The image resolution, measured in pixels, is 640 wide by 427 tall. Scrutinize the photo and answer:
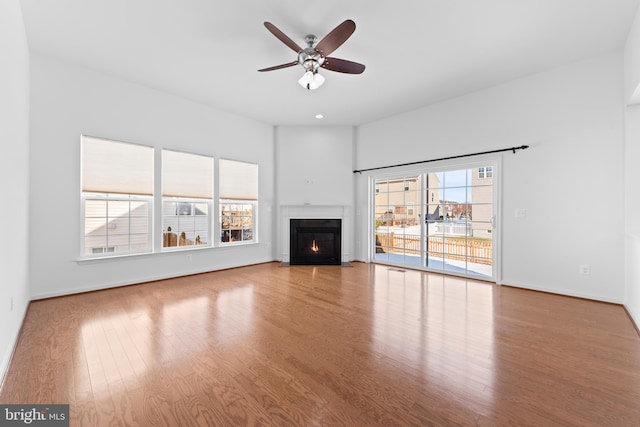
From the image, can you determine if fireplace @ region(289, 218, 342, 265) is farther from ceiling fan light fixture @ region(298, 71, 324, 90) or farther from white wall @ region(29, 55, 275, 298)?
ceiling fan light fixture @ region(298, 71, 324, 90)

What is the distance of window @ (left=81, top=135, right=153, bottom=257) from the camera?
13.1 feet

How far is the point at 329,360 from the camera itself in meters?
2.14

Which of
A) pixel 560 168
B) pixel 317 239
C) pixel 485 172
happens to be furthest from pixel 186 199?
pixel 560 168

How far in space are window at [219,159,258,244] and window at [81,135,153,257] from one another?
136cm

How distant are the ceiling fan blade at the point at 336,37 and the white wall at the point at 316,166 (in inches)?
133

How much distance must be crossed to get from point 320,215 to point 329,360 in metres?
4.40

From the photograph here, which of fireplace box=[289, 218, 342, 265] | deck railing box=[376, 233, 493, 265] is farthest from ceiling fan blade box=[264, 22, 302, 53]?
deck railing box=[376, 233, 493, 265]

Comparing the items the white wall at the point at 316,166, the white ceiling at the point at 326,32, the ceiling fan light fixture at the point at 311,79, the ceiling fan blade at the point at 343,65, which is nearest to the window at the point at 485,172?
the white ceiling at the point at 326,32

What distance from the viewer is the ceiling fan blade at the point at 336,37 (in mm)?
2545

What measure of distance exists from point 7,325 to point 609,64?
22.9ft

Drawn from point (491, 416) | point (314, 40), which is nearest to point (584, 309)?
point (491, 416)

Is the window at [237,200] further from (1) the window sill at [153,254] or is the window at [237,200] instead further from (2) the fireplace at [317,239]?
(2) the fireplace at [317,239]

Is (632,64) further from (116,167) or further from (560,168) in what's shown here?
(116,167)

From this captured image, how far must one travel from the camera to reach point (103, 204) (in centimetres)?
416
